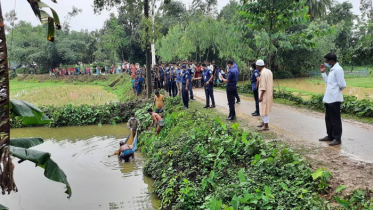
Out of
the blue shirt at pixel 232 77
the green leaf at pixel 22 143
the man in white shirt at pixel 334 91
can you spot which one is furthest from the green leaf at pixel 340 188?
the blue shirt at pixel 232 77

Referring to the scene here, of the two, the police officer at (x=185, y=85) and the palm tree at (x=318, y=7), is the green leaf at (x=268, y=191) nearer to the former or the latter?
the police officer at (x=185, y=85)

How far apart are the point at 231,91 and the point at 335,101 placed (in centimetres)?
358

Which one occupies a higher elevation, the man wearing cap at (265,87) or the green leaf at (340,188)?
the man wearing cap at (265,87)

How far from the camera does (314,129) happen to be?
8.40 meters

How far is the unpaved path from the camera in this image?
505 cm

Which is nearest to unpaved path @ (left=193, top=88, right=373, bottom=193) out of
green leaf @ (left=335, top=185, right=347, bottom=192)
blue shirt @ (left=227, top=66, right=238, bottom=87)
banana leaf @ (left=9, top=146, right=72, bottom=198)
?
green leaf @ (left=335, top=185, right=347, bottom=192)

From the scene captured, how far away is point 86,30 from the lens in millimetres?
63125

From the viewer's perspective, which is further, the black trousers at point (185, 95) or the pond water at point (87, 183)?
the black trousers at point (185, 95)

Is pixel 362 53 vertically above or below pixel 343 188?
above

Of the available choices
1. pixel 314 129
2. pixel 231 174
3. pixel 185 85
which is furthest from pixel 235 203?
pixel 185 85

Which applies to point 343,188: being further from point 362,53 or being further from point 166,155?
point 362,53

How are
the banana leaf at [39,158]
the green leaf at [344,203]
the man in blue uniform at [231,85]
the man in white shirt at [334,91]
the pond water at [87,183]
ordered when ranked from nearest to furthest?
the banana leaf at [39,158]
the green leaf at [344,203]
the man in white shirt at [334,91]
the pond water at [87,183]
the man in blue uniform at [231,85]

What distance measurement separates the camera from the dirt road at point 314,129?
626 cm

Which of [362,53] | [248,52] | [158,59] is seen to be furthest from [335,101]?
[158,59]
